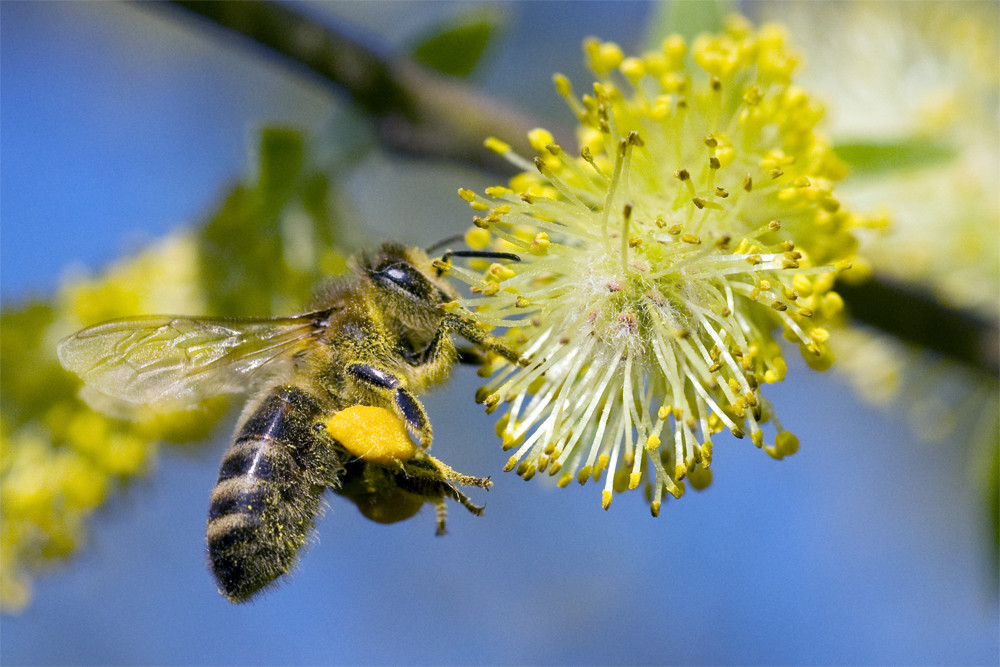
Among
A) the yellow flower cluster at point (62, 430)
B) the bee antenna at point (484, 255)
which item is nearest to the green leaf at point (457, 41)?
the yellow flower cluster at point (62, 430)

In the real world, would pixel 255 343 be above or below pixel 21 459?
below

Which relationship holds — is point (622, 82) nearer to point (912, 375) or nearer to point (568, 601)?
point (912, 375)

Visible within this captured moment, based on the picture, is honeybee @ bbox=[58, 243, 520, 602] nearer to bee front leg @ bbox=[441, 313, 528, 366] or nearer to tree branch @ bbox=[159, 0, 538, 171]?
bee front leg @ bbox=[441, 313, 528, 366]

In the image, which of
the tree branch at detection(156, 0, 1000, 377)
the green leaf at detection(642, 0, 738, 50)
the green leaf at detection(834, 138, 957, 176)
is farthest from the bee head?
the green leaf at detection(834, 138, 957, 176)

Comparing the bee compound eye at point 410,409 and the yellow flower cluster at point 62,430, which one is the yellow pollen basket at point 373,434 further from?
the yellow flower cluster at point 62,430

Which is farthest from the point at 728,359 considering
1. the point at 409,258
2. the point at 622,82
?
the point at 622,82

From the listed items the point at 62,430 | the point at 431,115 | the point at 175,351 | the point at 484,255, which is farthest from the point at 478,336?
the point at 62,430
